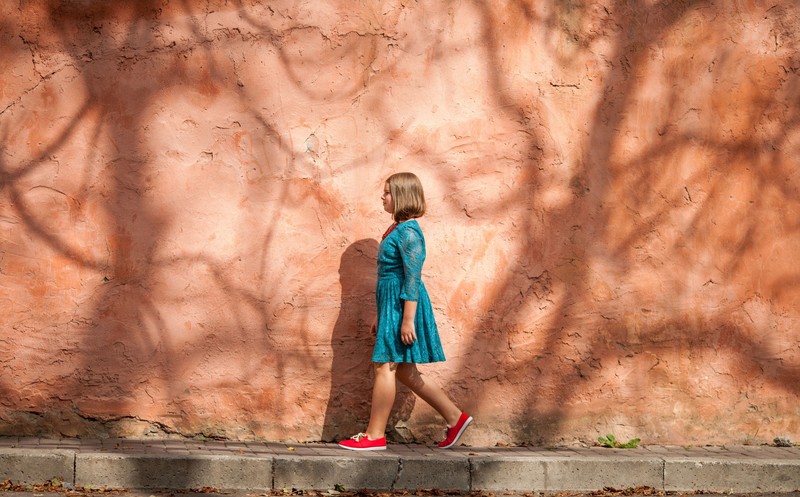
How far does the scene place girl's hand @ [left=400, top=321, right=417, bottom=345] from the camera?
20.7 feet

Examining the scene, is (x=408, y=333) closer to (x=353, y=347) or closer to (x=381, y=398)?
(x=381, y=398)

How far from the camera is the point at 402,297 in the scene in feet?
20.9

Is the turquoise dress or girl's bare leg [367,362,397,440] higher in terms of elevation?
the turquoise dress

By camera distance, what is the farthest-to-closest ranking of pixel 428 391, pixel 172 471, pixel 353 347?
pixel 353 347
pixel 428 391
pixel 172 471

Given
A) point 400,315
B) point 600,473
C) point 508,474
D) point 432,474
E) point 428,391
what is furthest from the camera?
point 428,391

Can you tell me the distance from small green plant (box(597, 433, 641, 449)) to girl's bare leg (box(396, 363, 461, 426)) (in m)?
1.13

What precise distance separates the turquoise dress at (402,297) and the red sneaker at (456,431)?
447 mm

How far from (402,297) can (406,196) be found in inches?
24.8

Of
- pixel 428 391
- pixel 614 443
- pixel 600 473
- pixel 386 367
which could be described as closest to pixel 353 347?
pixel 386 367

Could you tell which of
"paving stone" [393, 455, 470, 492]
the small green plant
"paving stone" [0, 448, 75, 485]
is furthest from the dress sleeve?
"paving stone" [0, 448, 75, 485]

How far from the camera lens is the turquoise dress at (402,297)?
6.33 m

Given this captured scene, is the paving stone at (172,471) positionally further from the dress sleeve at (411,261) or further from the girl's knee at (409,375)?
the dress sleeve at (411,261)

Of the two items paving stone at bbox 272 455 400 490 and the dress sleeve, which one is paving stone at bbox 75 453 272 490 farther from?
the dress sleeve

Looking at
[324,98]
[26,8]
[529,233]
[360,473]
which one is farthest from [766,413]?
[26,8]
